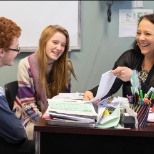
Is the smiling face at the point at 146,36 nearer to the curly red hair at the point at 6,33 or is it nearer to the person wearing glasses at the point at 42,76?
the person wearing glasses at the point at 42,76

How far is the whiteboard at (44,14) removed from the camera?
8.16ft

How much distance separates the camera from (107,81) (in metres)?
1.40

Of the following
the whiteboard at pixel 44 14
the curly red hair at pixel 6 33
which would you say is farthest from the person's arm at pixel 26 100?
the whiteboard at pixel 44 14

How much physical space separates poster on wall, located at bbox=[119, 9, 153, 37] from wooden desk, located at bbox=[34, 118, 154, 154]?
1513 millimetres

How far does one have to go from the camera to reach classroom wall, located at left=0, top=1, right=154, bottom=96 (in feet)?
8.19

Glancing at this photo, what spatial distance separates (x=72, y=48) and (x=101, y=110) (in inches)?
53.8

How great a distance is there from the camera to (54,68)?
208 cm

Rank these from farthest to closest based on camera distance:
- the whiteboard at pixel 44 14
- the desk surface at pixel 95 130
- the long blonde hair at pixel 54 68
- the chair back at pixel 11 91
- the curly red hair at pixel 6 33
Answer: the whiteboard at pixel 44 14 → the long blonde hair at pixel 54 68 → the chair back at pixel 11 91 → the curly red hair at pixel 6 33 → the desk surface at pixel 95 130

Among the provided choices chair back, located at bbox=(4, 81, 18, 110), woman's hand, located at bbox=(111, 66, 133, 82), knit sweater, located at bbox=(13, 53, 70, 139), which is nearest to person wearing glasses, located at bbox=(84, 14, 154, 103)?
woman's hand, located at bbox=(111, 66, 133, 82)

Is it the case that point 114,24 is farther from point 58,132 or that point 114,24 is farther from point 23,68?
point 58,132

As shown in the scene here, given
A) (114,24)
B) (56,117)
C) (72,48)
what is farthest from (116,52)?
(56,117)

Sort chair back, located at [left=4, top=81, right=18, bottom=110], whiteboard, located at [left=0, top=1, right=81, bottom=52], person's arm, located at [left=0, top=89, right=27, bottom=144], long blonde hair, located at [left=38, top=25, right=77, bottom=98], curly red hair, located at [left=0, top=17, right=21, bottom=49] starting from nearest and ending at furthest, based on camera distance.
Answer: person's arm, located at [left=0, top=89, right=27, bottom=144] → curly red hair, located at [left=0, top=17, right=21, bottom=49] → chair back, located at [left=4, top=81, right=18, bottom=110] → long blonde hair, located at [left=38, top=25, right=77, bottom=98] → whiteboard, located at [left=0, top=1, right=81, bottom=52]

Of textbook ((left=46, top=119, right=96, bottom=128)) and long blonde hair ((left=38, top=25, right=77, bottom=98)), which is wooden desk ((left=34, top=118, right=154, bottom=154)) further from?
long blonde hair ((left=38, top=25, right=77, bottom=98))

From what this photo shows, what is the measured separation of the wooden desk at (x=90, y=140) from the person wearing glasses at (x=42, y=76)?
685 mm
